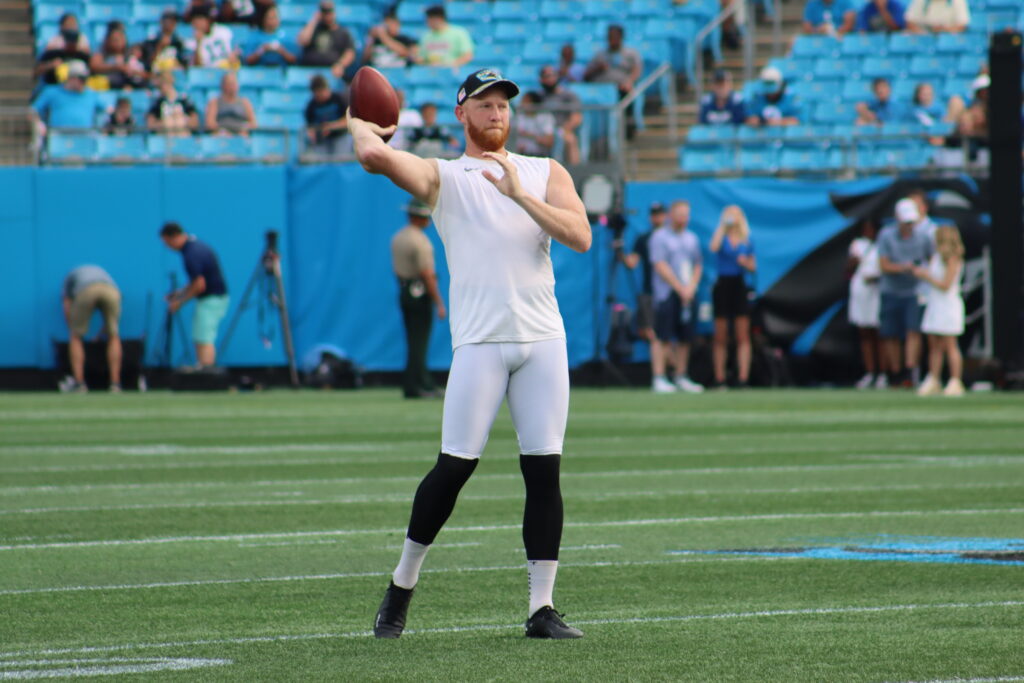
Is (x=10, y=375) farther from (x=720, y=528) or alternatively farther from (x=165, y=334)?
(x=720, y=528)

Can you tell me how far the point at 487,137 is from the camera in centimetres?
609

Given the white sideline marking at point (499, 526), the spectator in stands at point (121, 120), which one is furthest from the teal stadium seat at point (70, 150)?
the white sideline marking at point (499, 526)

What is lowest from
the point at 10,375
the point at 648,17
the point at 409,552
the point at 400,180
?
the point at 10,375

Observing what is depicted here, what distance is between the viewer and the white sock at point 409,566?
6.04 m

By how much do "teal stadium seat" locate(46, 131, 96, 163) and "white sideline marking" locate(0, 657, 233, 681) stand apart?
18627 mm

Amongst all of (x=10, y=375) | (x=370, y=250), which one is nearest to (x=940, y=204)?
(x=370, y=250)

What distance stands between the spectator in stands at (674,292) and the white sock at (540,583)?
638 inches

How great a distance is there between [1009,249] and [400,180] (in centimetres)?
1536

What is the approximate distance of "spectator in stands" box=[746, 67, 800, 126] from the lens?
23.6m

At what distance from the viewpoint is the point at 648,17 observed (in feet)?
86.9

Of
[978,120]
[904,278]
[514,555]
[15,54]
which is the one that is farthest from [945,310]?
[15,54]

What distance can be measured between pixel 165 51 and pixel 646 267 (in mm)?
7663

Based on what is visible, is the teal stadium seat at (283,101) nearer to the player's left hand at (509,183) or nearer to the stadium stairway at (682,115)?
the stadium stairway at (682,115)

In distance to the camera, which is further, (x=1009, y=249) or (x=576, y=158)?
(x=576, y=158)
